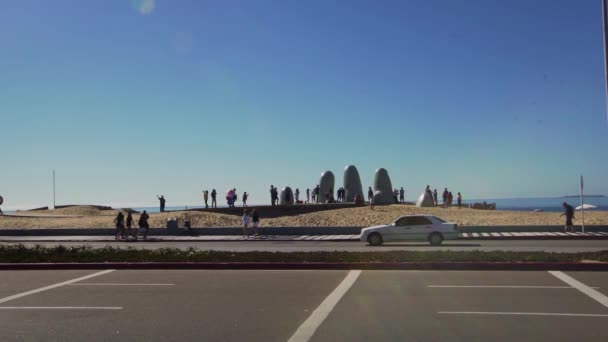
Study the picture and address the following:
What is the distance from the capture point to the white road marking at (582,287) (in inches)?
380

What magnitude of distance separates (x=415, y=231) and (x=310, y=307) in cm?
1454

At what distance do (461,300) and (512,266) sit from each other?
465 cm

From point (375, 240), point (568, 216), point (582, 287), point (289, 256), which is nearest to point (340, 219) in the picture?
point (375, 240)

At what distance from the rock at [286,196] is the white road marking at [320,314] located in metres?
43.6

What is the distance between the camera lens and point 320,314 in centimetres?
877

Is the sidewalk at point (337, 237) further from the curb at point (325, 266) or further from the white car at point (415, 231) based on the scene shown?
the curb at point (325, 266)

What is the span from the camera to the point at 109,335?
7.57 meters

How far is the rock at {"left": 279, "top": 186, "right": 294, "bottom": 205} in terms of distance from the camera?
56.1 meters

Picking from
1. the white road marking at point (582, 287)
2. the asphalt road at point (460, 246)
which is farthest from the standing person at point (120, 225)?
the white road marking at point (582, 287)

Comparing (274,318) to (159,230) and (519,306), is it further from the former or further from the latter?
(159,230)

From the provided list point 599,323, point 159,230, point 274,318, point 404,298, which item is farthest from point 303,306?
point 159,230

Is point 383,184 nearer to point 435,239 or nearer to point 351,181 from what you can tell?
point 351,181

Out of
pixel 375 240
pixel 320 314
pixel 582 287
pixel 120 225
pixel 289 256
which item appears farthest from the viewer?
pixel 120 225

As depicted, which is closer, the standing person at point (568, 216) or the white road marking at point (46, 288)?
the white road marking at point (46, 288)
